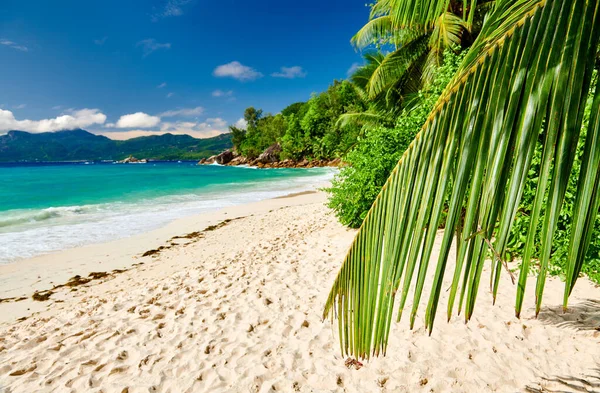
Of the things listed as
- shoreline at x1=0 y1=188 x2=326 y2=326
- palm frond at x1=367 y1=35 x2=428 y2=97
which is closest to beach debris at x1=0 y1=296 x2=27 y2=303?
shoreline at x1=0 y1=188 x2=326 y2=326

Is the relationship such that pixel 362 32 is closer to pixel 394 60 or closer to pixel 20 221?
pixel 394 60

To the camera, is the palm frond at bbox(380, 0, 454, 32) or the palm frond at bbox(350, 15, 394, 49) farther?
the palm frond at bbox(350, 15, 394, 49)

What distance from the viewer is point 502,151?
2.16 ft

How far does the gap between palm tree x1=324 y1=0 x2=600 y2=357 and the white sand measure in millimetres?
2608

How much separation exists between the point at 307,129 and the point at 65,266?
53921mm

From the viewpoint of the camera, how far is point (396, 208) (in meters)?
0.89

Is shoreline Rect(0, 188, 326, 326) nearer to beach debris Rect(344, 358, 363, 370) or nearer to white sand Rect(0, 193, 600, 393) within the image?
white sand Rect(0, 193, 600, 393)

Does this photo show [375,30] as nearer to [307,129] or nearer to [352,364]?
[352,364]

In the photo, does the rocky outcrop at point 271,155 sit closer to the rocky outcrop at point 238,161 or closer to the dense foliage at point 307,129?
the dense foliage at point 307,129

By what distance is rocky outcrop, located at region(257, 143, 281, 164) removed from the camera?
2736 inches

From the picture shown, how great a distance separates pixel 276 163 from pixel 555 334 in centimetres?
6583

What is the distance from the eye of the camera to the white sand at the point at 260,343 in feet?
9.43

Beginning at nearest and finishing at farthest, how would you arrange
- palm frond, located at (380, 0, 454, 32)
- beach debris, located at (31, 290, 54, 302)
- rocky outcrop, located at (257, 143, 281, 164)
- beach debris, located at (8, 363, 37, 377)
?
palm frond, located at (380, 0, 454, 32)
beach debris, located at (8, 363, 37, 377)
beach debris, located at (31, 290, 54, 302)
rocky outcrop, located at (257, 143, 281, 164)

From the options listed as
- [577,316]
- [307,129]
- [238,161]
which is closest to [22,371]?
[577,316]
